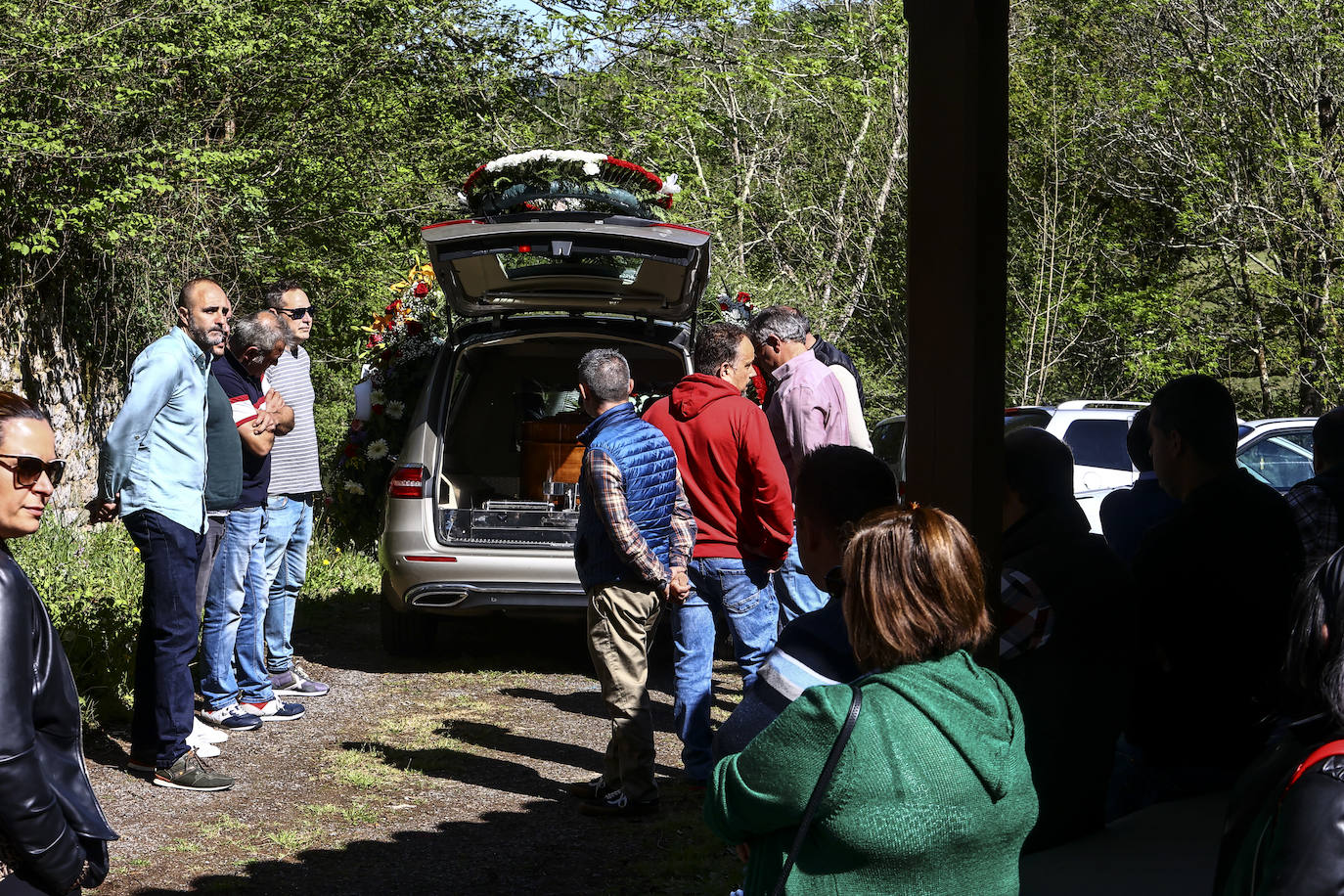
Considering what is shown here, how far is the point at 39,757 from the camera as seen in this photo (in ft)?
7.09

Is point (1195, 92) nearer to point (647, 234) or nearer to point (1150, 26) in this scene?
point (1150, 26)

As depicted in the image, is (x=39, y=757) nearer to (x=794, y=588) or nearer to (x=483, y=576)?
(x=794, y=588)

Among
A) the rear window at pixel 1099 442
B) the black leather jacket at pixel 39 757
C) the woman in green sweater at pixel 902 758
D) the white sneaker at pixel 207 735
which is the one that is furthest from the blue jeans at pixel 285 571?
the rear window at pixel 1099 442

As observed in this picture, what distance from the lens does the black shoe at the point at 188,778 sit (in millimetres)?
5184

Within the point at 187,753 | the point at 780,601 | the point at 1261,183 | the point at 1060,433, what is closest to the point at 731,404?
the point at 780,601

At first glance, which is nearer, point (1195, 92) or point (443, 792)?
point (443, 792)

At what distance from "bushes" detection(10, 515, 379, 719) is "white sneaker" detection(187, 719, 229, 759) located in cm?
63

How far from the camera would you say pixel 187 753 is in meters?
5.25

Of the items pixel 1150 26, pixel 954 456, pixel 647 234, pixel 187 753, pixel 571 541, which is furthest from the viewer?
pixel 1150 26

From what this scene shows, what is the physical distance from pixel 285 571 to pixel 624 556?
265 centimetres

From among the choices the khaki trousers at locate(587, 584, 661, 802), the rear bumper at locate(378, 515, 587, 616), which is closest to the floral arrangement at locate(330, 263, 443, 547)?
the rear bumper at locate(378, 515, 587, 616)

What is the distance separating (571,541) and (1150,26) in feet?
48.2

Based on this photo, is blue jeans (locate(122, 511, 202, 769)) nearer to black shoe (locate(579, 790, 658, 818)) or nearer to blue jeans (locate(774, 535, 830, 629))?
black shoe (locate(579, 790, 658, 818))

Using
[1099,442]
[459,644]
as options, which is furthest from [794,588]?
[1099,442]
